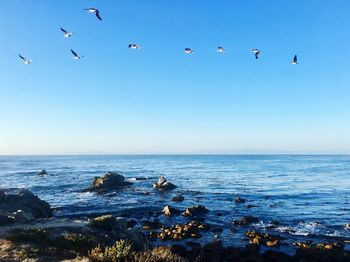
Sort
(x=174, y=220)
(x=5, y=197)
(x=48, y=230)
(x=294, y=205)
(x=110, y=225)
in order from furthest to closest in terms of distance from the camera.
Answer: (x=294, y=205) → (x=5, y=197) → (x=174, y=220) → (x=110, y=225) → (x=48, y=230)

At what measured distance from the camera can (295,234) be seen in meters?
29.2

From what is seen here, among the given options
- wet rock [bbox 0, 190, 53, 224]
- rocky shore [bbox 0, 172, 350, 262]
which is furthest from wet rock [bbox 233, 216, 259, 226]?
wet rock [bbox 0, 190, 53, 224]

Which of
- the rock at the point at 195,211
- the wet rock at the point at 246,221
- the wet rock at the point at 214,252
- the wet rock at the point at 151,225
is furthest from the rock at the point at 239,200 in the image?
the wet rock at the point at 214,252

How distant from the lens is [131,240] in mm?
21641

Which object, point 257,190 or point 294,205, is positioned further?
point 257,190

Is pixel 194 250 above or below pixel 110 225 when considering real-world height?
below

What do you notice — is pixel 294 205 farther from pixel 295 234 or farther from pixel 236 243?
pixel 236 243

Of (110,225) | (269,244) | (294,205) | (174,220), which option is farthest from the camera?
(294,205)

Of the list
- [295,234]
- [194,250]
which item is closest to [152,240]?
[194,250]

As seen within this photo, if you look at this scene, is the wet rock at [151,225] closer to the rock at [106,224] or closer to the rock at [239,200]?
the rock at [106,224]

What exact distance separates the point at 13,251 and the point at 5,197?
23483mm

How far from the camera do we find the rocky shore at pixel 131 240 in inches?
615

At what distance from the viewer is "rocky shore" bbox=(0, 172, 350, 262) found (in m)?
15.6

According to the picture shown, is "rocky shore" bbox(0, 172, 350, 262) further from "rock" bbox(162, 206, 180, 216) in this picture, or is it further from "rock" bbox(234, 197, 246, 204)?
"rock" bbox(234, 197, 246, 204)
